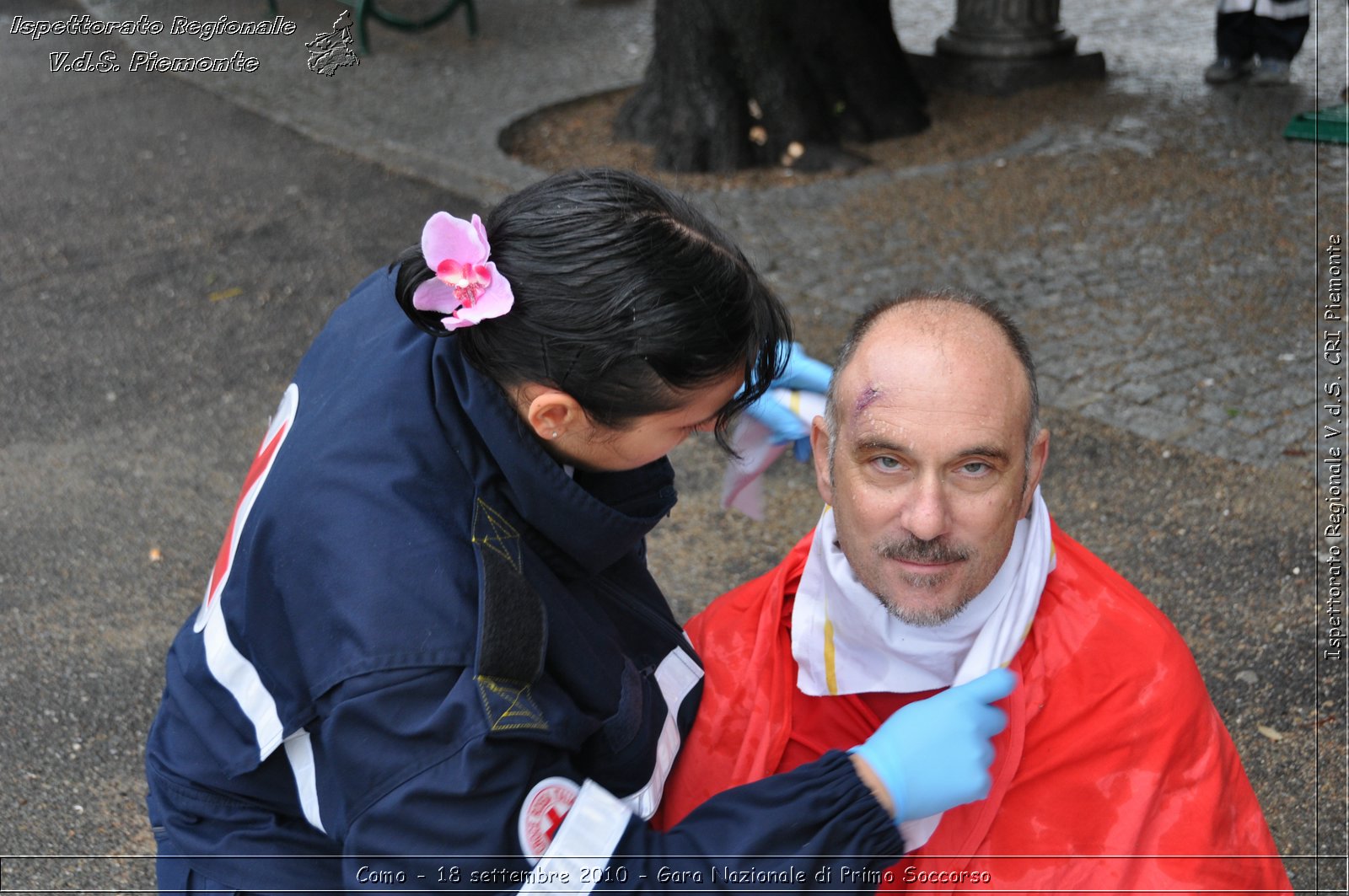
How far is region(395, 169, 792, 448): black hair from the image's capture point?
168 cm

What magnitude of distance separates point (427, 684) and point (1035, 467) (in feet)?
3.85

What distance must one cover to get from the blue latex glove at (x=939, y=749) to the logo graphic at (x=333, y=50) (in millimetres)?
8044

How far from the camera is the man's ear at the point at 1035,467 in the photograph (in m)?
2.18

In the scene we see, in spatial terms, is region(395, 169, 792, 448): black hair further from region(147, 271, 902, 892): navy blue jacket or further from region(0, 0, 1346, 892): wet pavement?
region(0, 0, 1346, 892): wet pavement

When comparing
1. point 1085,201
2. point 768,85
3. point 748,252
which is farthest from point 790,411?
point 768,85

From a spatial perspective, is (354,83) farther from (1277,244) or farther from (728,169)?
(1277,244)

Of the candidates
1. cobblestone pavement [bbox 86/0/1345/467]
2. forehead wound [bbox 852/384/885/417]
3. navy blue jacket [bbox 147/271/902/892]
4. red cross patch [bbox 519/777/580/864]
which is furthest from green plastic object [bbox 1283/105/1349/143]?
red cross patch [bbox 519/777/580/864]

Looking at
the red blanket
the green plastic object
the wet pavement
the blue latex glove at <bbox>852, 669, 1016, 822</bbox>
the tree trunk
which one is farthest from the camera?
the tree trunk

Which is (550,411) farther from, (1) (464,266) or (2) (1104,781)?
(2) (1104,781)

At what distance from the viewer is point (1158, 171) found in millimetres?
6637

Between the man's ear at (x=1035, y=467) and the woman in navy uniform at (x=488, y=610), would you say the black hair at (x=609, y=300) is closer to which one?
the woman in navy uniform at (x=488, y=610)

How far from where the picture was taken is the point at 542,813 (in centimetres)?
164

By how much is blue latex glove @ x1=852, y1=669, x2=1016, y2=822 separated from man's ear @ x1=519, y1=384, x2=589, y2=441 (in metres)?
0.65

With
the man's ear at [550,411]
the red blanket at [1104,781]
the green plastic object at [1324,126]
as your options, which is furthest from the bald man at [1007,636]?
the green plastic object at [1324,126]
